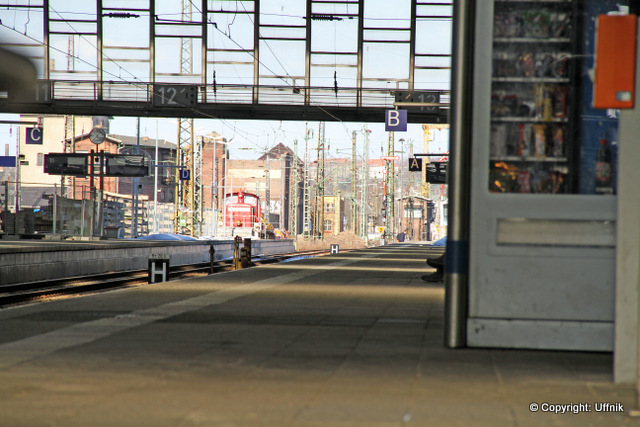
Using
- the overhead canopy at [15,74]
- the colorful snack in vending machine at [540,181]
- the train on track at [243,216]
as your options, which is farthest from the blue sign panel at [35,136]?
the colorful snack in vending machine at [540,181]

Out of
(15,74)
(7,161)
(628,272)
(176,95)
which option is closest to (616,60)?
(628,272)

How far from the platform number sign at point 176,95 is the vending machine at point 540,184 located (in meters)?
28.2

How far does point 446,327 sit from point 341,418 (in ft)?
10.2

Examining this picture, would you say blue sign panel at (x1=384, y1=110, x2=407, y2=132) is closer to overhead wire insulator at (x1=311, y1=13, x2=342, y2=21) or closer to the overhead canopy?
overhead wire insulator at (x1=311, y1=13, x2=342, y2=21)

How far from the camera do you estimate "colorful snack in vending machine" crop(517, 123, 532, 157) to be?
7734mm

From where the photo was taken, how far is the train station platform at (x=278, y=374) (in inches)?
191

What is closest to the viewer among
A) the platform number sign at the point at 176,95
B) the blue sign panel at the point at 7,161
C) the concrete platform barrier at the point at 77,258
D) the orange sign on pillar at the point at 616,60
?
the orange sign on pillar at the point at 616,60

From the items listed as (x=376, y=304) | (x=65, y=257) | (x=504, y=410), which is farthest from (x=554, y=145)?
(x=65, y=257)

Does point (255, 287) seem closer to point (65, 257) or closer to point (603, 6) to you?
point (603, 6)

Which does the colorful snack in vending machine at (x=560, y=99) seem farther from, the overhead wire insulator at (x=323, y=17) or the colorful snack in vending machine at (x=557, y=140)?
the overhead wire insulator at (x=323, y=17)

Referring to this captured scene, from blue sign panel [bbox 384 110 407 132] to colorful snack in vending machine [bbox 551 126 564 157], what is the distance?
2535cm

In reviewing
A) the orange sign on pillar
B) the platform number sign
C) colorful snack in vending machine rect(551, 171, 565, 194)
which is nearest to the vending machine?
colorful snack in vending machine rect(551, 171, 565, 194)

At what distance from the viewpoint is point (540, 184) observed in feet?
25.2

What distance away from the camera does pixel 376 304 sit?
1211 cm
